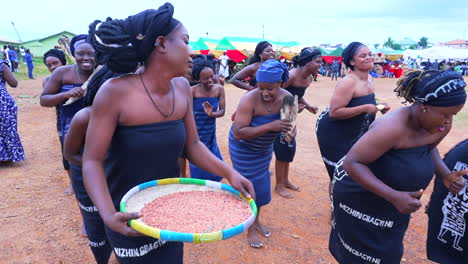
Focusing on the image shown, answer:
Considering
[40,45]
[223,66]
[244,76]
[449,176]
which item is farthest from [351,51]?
[40,45]

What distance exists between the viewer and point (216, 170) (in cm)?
193

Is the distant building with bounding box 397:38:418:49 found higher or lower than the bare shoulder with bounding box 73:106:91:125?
lower

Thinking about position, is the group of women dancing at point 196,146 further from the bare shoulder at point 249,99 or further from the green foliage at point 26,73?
the green foliage at point 26,73

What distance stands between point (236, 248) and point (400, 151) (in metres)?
2.09

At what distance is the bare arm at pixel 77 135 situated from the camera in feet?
6.53

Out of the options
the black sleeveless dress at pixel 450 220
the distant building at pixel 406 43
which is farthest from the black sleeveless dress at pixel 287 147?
the distant building at pixel 406 43

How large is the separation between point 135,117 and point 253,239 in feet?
7.76

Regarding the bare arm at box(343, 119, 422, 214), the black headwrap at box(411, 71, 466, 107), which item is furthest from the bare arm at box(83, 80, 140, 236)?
A: the black headwrap at box(411, 71, 466, 107)

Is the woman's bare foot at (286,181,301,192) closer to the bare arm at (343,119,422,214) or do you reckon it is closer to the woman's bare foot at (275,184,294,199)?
the woman's bare foot at (275,184,294,199)

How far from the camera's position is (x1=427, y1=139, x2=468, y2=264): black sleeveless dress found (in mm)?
2188

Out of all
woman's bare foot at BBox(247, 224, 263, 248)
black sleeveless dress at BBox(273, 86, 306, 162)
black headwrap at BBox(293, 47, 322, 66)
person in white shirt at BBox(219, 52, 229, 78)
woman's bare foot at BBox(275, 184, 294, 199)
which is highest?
black headwrap at BBox(293, 47, 322, 66)

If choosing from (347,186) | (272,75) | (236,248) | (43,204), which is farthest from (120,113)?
(43,204)

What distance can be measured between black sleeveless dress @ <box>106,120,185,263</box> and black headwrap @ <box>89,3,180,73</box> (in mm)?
332

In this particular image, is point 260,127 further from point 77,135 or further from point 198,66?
point 77,135
